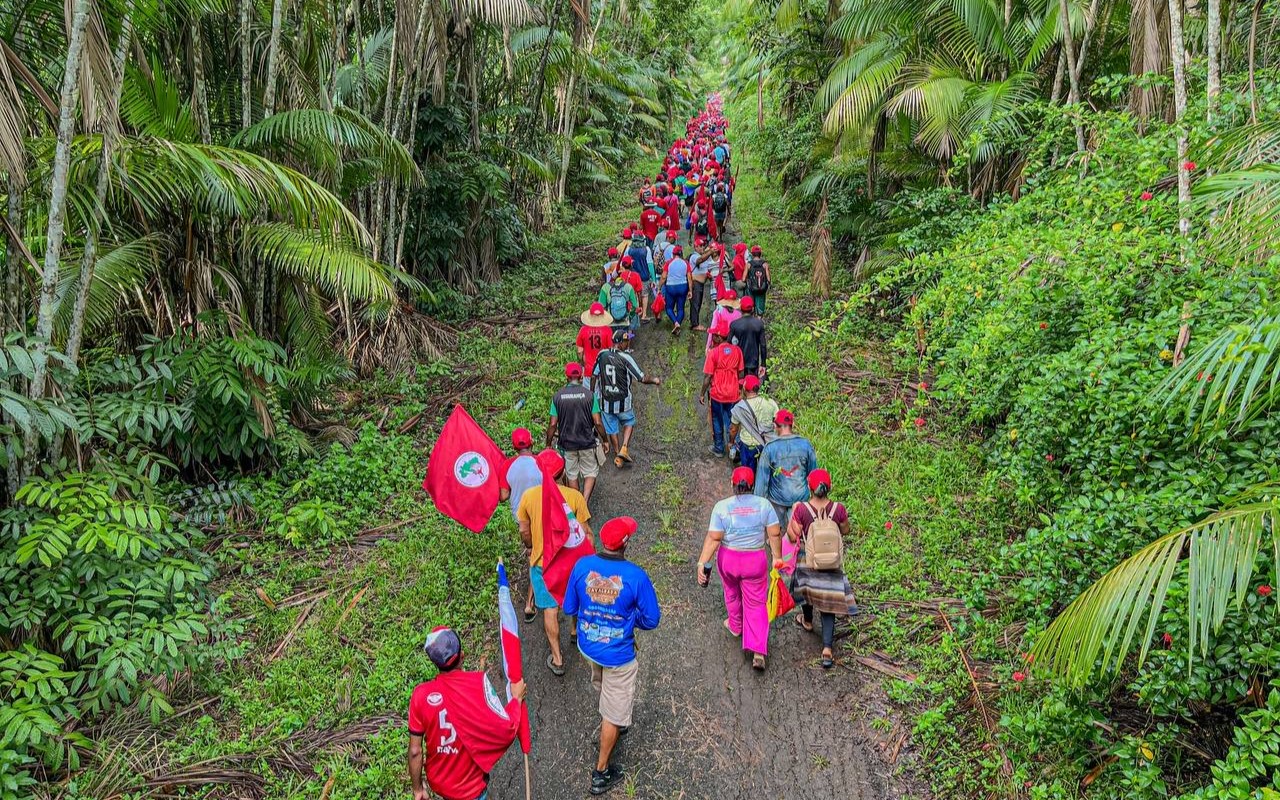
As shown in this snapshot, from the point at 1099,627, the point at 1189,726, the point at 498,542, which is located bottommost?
the point at 498,542

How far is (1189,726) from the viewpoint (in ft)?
14.8

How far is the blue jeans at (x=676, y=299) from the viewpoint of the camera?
41.1ft

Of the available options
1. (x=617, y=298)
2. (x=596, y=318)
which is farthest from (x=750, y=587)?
(x=617, y=298)

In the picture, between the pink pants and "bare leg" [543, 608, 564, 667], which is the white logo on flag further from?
the pink pants

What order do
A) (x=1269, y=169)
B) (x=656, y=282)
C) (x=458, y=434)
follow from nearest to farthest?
(x=1269, y=169)
(x=458, y=434)
(x=656, y=282)

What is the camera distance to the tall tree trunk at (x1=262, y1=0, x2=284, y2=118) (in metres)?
7.37

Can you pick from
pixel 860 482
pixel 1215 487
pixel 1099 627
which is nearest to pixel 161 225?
pixel 860 482

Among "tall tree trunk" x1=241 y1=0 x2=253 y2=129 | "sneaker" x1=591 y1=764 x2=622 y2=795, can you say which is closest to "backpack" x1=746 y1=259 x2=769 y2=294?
"tall tree trunk" x1=241 y1=0 x2=253 y2=129

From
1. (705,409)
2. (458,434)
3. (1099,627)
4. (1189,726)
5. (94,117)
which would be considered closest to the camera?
(1099,627)

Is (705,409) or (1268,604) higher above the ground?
(1268,604)

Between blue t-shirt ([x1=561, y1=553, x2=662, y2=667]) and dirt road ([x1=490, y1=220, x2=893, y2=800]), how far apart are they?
37.0 inches

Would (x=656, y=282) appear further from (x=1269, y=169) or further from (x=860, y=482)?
(x=1269, y=169)

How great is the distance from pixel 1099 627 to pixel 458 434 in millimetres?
5042

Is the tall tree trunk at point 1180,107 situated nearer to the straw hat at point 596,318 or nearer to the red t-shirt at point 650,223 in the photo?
the straw hat at point 596,318
